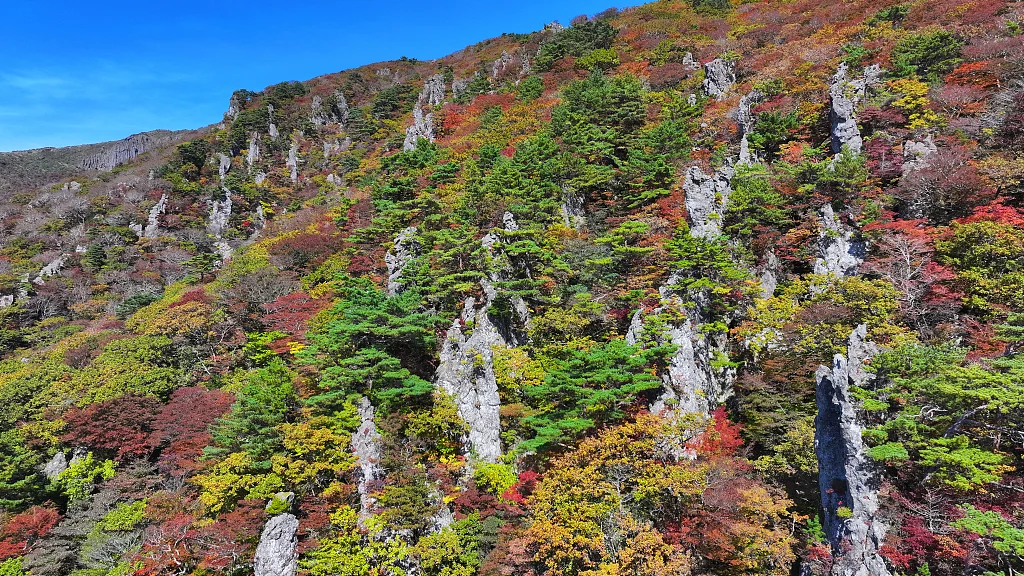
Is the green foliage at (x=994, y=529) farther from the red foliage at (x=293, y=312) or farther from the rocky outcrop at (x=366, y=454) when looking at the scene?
the red foliage at (x=293, y=312)

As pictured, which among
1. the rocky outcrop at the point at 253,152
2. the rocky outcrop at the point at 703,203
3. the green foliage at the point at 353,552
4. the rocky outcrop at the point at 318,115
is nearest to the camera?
the green foliage at the point at 353,552

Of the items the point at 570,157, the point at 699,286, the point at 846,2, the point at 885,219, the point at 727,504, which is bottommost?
the point at 727,504

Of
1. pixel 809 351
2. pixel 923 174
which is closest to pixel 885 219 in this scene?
pixel 923 174

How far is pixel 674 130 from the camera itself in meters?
31.9

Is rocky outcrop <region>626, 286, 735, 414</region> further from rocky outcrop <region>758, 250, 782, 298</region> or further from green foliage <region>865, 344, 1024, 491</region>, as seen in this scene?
green foliage <region>865, 344, 1024, 491</region>

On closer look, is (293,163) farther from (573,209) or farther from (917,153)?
(917,153)

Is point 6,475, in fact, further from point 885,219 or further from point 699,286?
point 885,219

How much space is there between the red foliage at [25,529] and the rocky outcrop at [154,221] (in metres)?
41.6

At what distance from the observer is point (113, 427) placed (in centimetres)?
2312

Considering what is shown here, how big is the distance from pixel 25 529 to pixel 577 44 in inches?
2706

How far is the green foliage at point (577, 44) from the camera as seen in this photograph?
195ft

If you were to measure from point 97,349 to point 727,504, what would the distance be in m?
39.1

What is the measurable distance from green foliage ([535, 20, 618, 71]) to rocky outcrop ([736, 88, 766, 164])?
29926 millimetres

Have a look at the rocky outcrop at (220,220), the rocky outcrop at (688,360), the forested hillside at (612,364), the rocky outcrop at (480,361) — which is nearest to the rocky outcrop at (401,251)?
the forested hillside at (612,364)
